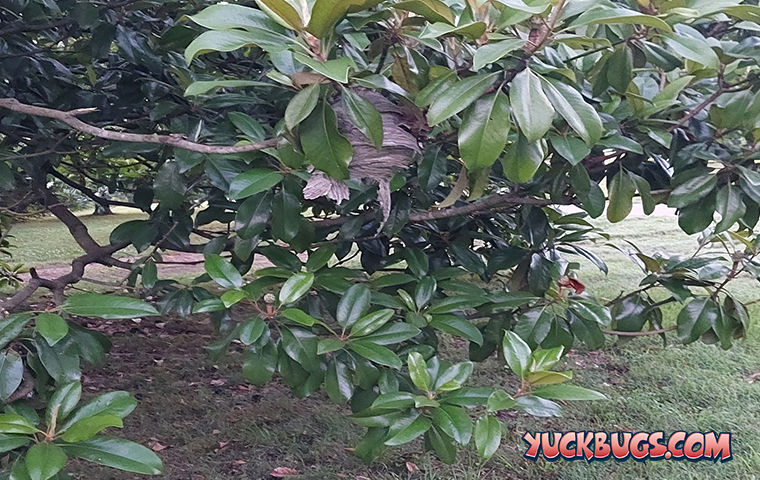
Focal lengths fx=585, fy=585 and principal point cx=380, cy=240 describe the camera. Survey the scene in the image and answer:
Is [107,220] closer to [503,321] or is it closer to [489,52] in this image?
[503,321]

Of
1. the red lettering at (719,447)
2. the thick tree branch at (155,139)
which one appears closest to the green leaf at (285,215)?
the thick tree branch at (155,139)

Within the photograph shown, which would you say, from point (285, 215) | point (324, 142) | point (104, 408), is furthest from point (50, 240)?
point (324, 142)

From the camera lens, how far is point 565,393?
1.14 meters

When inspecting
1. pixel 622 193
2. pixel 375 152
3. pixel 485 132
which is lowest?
pixel 622 193

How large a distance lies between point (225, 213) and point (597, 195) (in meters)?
1.19

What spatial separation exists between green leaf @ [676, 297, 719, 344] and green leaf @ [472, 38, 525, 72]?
4.98 feet

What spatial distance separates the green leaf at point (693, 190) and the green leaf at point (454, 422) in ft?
2.97

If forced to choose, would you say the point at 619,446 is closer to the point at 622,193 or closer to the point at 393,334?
the point at 622,193

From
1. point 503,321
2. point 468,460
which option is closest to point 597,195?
point 503,321

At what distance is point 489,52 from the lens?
Result: 949 mm

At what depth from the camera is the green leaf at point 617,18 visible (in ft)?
3.07

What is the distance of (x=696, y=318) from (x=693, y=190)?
0.64 meters

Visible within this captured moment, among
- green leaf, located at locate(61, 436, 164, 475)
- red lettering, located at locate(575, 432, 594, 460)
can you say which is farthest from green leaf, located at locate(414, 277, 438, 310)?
red lettering, located at locate(575, 432, 594, 460)

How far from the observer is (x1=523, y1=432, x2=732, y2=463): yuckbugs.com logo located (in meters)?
2.53
